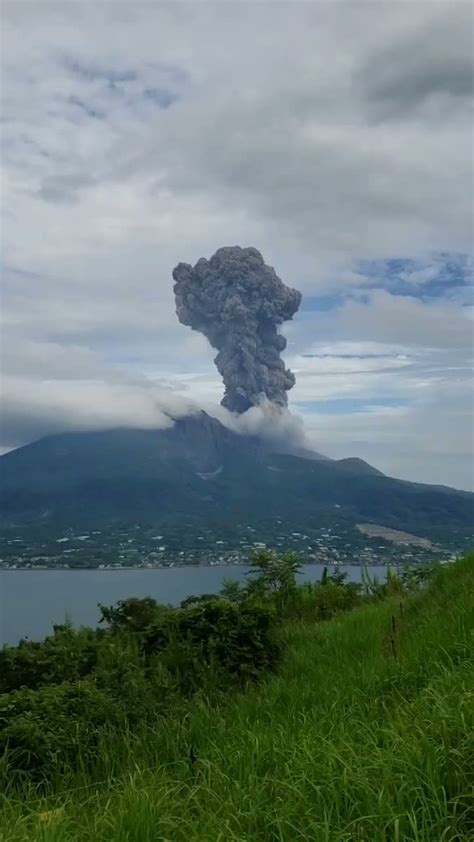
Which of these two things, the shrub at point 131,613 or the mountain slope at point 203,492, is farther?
the mountain slope at point 203,492

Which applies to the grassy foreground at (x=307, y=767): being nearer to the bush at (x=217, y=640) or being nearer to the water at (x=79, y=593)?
the bush at (x=217, y=640)

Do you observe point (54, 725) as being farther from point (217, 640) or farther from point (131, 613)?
point (131, 613)

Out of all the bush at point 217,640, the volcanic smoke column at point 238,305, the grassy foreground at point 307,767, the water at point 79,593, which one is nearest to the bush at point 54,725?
the grassy foreground at point 307,767

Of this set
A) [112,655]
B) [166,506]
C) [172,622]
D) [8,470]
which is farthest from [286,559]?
[8,470]

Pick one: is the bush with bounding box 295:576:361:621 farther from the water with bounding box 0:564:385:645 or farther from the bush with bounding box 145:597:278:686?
the bush with bounding box 145:597:278:686

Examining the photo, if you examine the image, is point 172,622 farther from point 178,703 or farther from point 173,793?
point 173,793

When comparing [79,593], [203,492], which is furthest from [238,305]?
[79,593]

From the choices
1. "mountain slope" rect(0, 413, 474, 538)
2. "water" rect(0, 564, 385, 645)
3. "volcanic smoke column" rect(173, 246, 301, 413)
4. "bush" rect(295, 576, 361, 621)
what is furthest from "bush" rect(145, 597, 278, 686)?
"volcanic smoke column" rect(173, 246, 301, 413)
